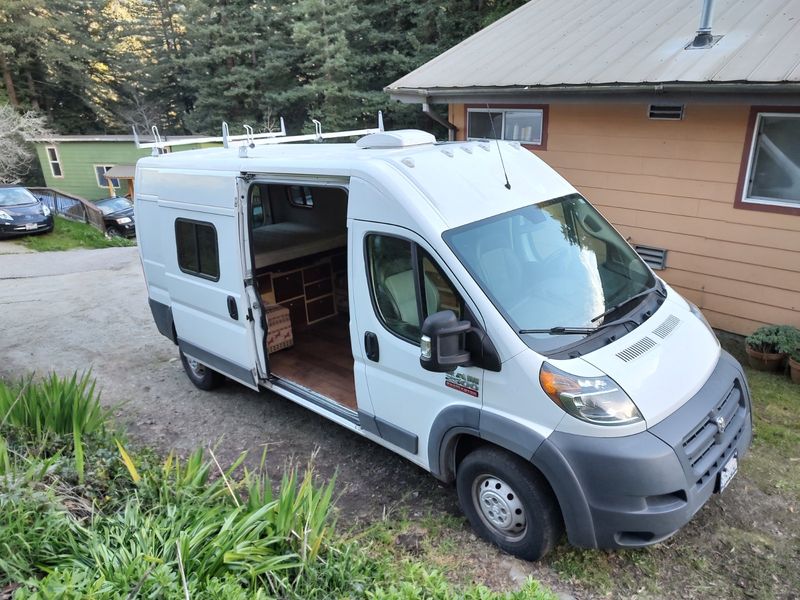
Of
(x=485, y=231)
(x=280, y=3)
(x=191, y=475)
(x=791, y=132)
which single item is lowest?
(x=191, y=475)

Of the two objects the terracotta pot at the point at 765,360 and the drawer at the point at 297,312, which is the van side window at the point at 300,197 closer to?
the drawer at the point at 297,312

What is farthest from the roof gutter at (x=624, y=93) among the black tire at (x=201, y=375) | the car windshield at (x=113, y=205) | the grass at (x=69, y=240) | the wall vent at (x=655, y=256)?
the car windshield at (x=113, y=205)

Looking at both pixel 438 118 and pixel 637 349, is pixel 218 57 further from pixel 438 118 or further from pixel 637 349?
pixel 637 349

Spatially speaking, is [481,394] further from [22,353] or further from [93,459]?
[22,353]

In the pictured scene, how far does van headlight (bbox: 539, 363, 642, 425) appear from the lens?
305cm

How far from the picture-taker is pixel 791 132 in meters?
5.68

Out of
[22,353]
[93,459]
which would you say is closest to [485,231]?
[93,459]

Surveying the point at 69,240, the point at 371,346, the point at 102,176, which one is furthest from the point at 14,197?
the point at 371,346

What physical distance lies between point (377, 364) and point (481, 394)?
0.88 metres

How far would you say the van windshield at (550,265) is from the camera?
3418 millimetres

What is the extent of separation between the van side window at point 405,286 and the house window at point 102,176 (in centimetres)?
2734

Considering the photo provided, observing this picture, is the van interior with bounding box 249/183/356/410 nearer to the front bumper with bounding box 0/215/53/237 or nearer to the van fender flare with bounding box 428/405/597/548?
the van fender flare with bounding box 428/405/597/548

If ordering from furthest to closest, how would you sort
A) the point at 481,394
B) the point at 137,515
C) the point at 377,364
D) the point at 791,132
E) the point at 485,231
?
the point at 791,132, the point at 377,364, the point at 485,231, the point at 481,394, the point at 137,515

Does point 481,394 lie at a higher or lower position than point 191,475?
higher
